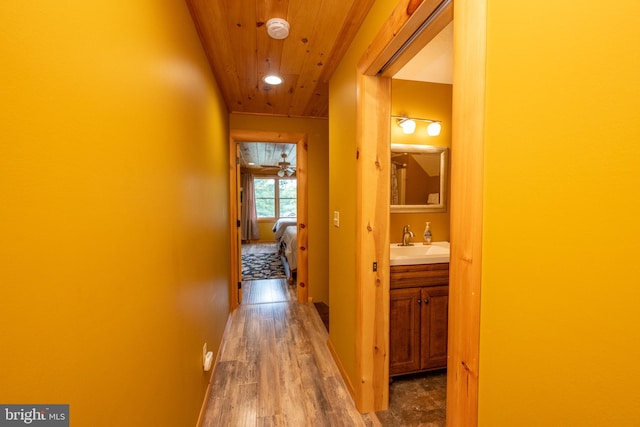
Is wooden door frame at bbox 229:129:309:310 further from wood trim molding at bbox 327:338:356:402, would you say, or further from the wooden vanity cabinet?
the wooden vanity cabinet

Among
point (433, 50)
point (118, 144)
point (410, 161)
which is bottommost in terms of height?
point (118, 144)

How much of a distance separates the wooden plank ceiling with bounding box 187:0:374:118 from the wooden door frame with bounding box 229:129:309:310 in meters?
0.58

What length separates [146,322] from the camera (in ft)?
3.16

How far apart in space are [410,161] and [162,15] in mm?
2047

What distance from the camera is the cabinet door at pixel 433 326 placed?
2059 millimetres

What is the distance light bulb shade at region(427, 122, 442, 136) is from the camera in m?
2.51

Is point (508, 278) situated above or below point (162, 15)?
below

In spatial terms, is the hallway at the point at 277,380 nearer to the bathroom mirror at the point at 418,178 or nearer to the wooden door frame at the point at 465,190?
the wooden door frame at the point at 465,190

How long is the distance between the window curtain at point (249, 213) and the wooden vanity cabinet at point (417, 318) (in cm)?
701

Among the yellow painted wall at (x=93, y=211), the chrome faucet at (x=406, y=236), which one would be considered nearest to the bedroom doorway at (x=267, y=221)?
the chrome faucet at (x=406, y=236)

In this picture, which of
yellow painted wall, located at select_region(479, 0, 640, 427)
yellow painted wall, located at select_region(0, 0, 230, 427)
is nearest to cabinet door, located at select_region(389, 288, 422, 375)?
yellow painted wall, located at select_region(479, 0, 640, 427)

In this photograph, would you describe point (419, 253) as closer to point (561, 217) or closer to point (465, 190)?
point (465, 190)

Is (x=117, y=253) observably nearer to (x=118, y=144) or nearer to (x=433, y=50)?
(x=118, y=144)

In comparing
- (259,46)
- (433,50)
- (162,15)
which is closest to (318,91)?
(259,46)
